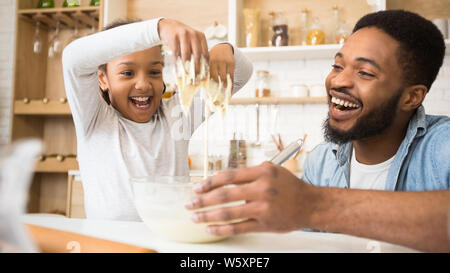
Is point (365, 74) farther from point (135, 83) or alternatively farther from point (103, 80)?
point (103, 80)

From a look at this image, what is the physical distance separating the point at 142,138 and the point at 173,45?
551 mm

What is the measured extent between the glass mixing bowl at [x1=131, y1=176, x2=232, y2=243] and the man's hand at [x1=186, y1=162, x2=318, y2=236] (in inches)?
2.9

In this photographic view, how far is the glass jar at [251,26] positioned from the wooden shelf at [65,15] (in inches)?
48.4

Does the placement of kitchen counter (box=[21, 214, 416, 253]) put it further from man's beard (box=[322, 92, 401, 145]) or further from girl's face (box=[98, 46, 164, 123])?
girl's face (box=[98, 46, 164, 123])

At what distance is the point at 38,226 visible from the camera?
729mm

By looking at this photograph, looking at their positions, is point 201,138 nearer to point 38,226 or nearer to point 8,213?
point 38,226

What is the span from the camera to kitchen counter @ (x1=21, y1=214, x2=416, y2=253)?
614 millimetres

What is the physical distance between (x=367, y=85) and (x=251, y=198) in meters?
0.68

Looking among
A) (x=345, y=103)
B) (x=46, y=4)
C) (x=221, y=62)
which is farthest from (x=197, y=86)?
(x=46, y=4)

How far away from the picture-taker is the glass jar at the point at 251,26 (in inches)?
112

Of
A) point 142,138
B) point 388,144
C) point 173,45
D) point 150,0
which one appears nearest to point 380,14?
point 388,144

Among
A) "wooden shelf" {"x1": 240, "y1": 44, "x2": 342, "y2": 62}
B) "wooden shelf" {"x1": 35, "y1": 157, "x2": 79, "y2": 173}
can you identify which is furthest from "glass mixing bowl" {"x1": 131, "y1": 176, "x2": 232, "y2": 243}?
"wooden shelf" {"x1": 35, "y1": 157, "x2": 79, "y2": 173}

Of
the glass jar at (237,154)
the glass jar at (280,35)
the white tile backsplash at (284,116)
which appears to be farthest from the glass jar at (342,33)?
the glass jar at (237,154)

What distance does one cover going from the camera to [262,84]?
2.96 metres
